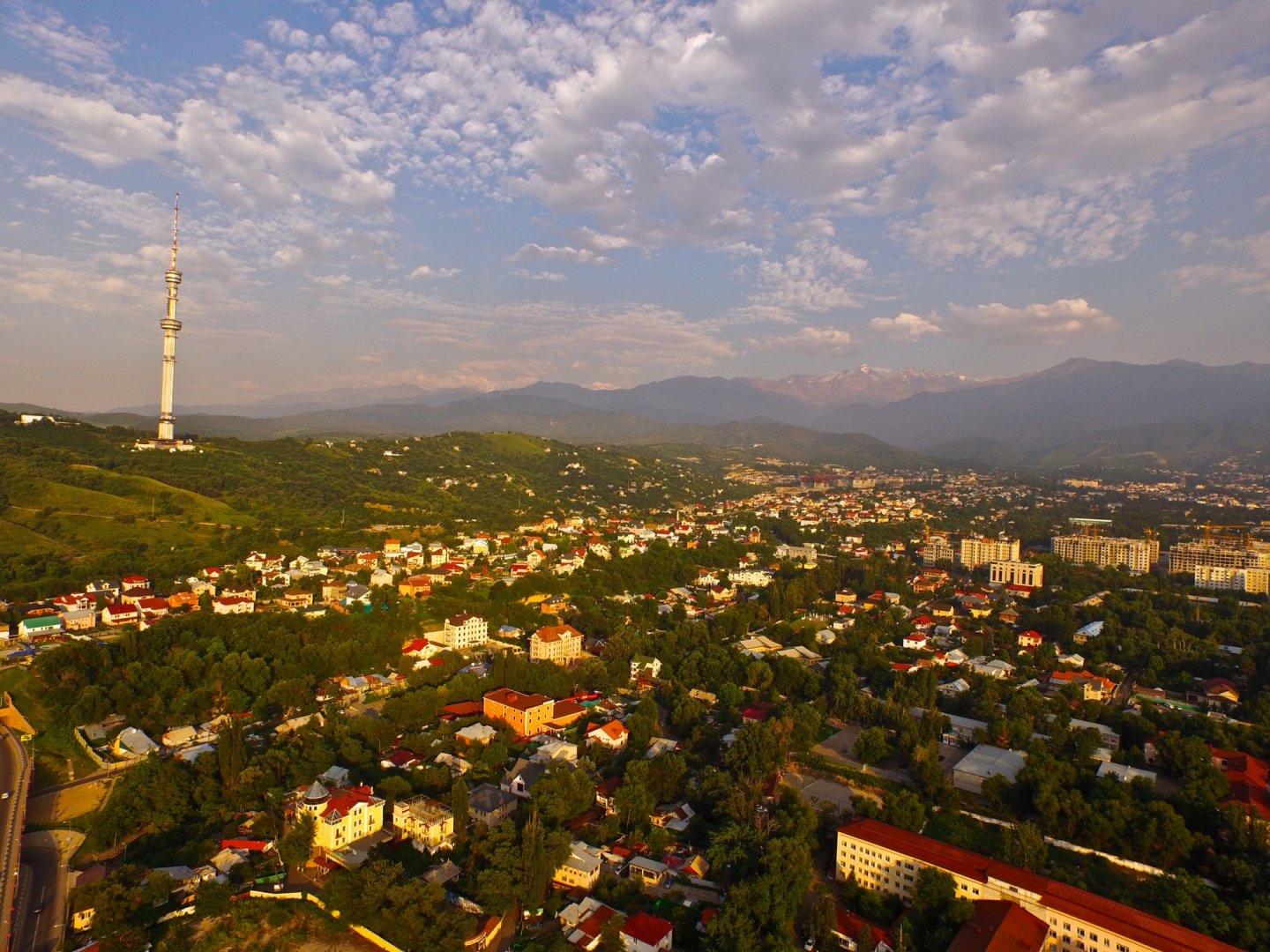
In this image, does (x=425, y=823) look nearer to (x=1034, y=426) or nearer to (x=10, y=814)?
(x=10, y=814)

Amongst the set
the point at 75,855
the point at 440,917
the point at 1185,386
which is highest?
the point at 1185,386

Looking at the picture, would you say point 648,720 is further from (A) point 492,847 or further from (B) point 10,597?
(B) point 10,597

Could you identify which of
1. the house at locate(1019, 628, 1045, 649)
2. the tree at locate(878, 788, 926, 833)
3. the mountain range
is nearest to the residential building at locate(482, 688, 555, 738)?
the tree at locate(878, 788, 926, 833)

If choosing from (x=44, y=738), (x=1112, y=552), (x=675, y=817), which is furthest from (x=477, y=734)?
(x=1112, y=552)

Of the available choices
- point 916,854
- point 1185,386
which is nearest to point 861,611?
point 916,854

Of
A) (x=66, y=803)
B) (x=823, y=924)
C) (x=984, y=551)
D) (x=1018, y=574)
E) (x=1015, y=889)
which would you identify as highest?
(x=984, y=551)

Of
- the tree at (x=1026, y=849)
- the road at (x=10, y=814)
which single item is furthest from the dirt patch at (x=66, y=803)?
the tree at (x=1026, y=849)
